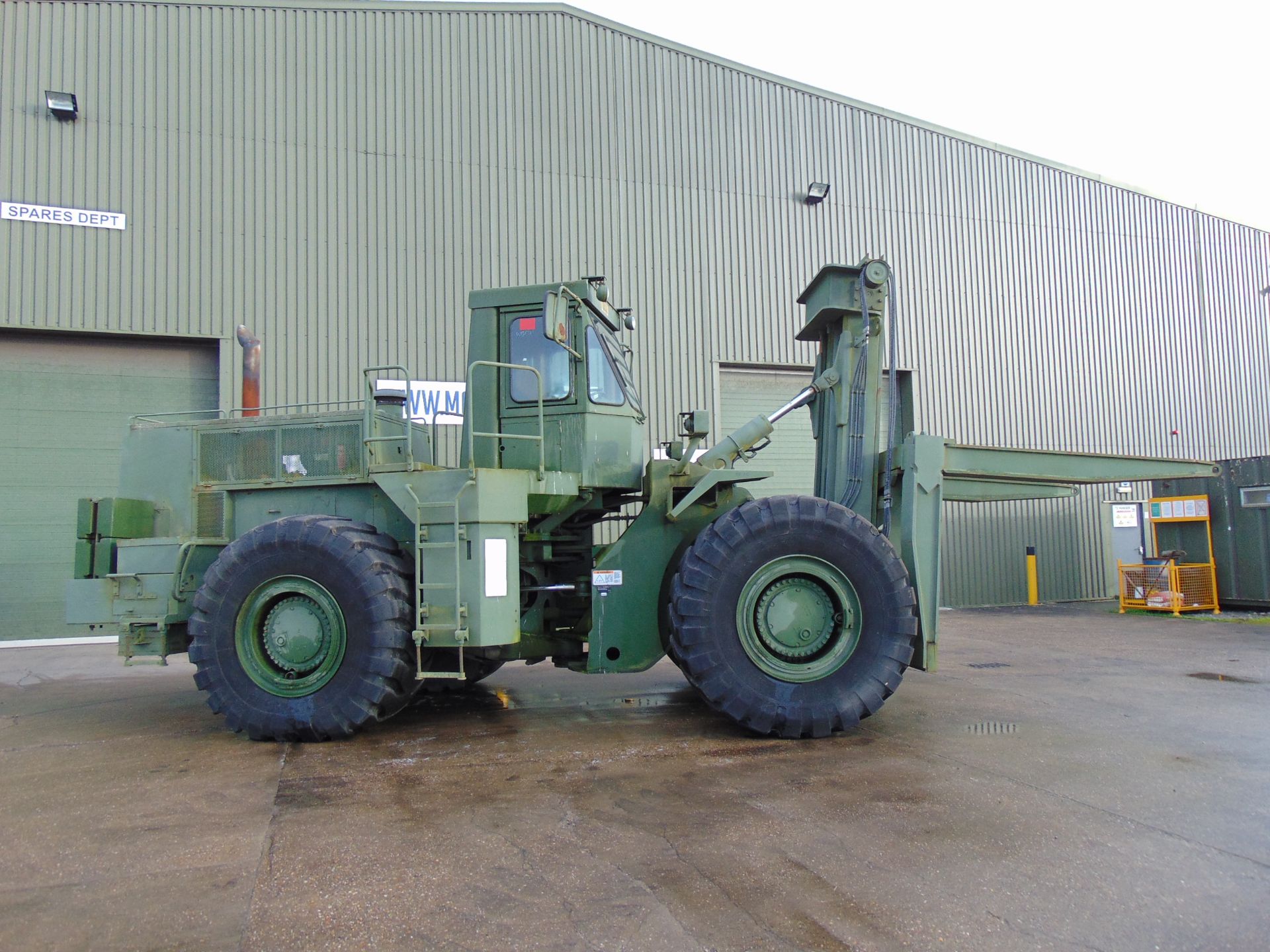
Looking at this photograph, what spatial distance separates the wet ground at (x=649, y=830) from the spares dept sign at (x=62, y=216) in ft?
29.4

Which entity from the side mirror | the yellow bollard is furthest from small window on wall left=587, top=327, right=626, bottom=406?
the yellow bollard

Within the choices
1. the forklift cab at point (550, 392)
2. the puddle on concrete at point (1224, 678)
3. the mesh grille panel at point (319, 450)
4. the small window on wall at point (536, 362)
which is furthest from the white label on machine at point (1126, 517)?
the mesh grille panel at point (319, 450)

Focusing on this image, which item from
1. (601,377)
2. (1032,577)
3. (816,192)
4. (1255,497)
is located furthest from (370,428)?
(1255,497)

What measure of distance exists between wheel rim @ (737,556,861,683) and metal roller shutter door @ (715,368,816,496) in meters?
9.68

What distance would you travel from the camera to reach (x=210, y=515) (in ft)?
21.2

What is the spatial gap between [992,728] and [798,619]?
69.1 inches

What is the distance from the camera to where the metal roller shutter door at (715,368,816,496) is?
15.6 m

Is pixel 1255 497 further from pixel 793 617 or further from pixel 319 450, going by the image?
pixel 319 450

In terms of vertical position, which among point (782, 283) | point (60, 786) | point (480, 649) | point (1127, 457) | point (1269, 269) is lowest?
point (60, 786)

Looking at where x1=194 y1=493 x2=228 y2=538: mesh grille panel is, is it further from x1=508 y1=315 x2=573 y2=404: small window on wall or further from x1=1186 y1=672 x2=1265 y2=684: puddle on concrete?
x1=1186 y1=672 x2=1265 y2=684: puddle on concrete

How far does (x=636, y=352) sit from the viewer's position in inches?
583

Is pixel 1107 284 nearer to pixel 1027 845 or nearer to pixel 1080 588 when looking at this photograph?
pixel 1080 588

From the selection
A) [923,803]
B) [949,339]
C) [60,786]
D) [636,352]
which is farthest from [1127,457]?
[949,339]

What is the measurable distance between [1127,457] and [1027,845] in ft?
13.7
